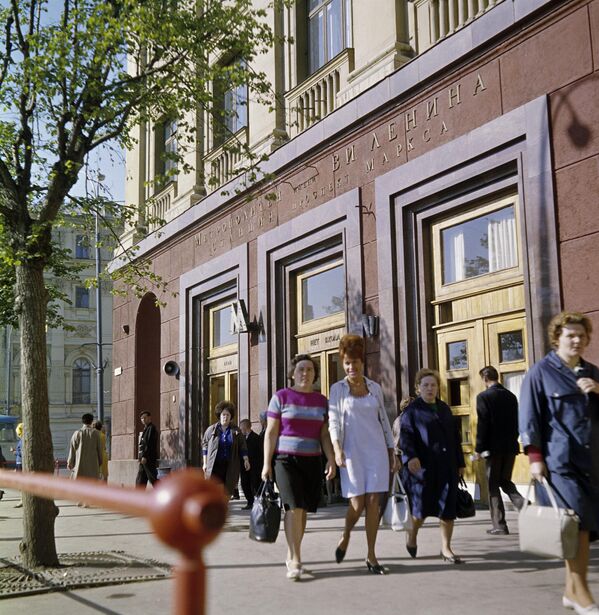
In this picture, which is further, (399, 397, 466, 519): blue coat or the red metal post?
(399, 397, 466, 519): blue coat

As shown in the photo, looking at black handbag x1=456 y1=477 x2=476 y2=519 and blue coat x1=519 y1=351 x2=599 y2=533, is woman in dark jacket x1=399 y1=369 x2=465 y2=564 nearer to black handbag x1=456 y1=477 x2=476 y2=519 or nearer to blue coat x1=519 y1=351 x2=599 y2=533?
black handbag x1=456 y1=477 x2=476 y2=519

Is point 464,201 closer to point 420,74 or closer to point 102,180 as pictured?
point 420,74

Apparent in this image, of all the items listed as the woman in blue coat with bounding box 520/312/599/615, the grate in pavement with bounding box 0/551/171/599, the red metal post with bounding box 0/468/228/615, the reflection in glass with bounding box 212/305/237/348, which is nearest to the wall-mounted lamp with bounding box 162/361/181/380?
the reflection in glass with bounding box 212/305/237/348

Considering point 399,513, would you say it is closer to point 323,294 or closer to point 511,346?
point 511,346

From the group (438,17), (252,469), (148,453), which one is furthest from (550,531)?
(148,453)

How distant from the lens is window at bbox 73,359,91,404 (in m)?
61.1

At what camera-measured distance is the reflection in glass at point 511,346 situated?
10.6 meters

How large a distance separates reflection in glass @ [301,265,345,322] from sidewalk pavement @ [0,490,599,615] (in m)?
5.38

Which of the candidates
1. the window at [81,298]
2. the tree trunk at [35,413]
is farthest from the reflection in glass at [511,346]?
the window at [81,298]

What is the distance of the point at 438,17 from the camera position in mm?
11859

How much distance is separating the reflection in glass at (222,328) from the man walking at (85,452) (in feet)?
11.6

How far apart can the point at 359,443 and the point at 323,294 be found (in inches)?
289

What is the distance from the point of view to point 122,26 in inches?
352

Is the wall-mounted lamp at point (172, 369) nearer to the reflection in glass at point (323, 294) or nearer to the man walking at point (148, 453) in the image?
the man walking at point (148, 453)
